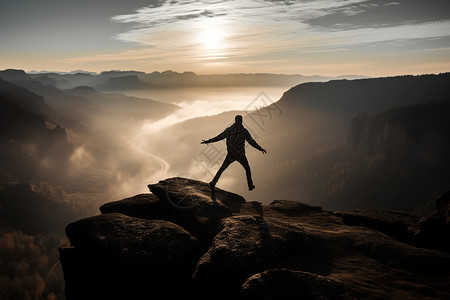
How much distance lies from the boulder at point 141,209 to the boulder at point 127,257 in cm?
211

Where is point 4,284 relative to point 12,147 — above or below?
below

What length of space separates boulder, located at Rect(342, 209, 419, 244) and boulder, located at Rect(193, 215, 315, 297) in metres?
5.09

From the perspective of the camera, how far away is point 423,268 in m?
7.78

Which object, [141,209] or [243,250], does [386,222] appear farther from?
[141,209]

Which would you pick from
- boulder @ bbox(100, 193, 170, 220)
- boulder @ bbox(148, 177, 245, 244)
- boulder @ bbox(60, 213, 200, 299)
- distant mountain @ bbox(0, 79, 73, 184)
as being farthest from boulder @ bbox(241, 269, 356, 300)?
distant mountain @ bbox(0, 79, 73, 184)

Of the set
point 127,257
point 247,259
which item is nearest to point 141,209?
point 127,257

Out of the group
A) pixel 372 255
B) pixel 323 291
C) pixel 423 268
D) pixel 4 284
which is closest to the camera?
pixel 323 291

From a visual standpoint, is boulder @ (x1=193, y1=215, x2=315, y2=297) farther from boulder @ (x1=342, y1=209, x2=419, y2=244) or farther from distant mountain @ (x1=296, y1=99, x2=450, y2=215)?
distant mountain @ (x1=296, y1=99, x2=450, y2=215)

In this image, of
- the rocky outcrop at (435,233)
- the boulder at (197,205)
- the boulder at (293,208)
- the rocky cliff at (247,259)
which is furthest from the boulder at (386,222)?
the boulder at (197,205)

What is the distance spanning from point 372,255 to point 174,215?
7939mm

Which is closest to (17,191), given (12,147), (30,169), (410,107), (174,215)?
(30,169)

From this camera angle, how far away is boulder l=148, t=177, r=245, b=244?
10.7m

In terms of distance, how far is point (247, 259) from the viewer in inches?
301

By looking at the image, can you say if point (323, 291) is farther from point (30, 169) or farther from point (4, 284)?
point (30, 169)
